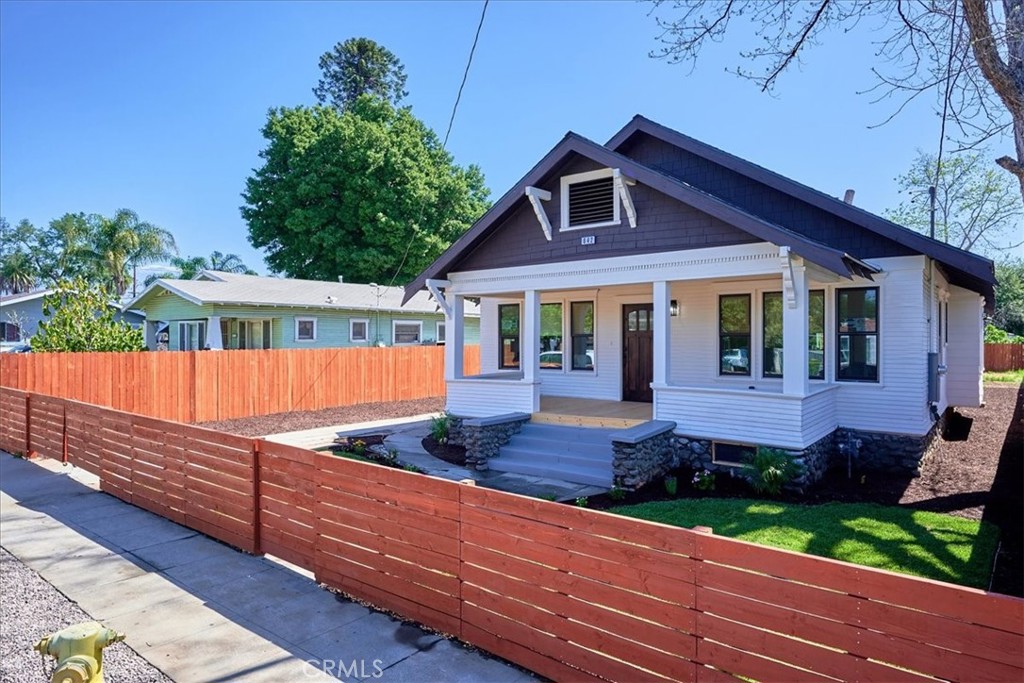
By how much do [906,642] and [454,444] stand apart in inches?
381

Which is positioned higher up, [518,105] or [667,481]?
[518,105]

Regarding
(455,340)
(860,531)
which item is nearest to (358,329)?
(455,340)

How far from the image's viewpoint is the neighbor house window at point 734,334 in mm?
11227

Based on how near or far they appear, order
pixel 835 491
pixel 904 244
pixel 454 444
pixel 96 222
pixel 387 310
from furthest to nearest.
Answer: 1. pixel 96 222
2. pixel 387 310
3. pixel 454 444
4. pixel 904 244
5. pixel 835 491

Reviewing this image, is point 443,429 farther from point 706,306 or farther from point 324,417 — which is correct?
point 706,306

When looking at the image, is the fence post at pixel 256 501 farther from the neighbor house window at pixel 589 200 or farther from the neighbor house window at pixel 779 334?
the neighbor house window at pixel 779 334

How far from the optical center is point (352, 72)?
148ft

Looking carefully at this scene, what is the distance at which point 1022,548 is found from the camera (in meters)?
6.02

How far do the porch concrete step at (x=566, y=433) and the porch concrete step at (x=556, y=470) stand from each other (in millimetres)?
662

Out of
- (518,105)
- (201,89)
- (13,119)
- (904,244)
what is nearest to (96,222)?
(13,119)

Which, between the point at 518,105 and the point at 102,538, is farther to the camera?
the point at 518,105

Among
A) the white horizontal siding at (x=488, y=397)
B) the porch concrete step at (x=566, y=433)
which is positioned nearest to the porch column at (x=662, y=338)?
the porch concrete step at (x=566, y=433)

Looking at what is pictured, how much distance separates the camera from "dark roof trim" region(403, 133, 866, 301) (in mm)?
8086

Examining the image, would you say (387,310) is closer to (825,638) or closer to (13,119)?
(13,119)
